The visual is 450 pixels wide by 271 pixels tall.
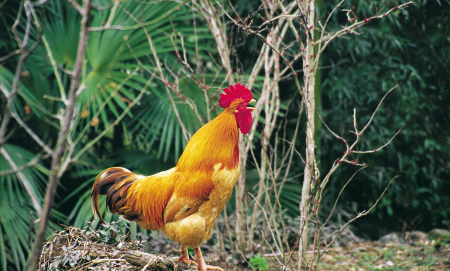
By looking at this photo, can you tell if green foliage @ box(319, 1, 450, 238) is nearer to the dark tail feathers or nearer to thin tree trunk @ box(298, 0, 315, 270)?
thin tree trunk @ box(298, 0, 315, 270)

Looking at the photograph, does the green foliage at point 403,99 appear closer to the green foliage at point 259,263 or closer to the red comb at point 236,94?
the green foliage at point 259,263

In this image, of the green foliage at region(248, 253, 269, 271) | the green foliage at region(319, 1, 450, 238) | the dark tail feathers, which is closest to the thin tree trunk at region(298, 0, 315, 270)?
the green foliage at region(248, 253, 269, 271)

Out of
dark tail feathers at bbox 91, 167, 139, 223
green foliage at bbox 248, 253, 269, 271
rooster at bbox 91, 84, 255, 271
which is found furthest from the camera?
green foliage at bbox 248, 253, 269, 271

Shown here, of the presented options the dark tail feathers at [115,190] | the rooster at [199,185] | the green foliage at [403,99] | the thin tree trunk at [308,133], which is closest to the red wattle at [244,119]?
the rooster at [199,185]

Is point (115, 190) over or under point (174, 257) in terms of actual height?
over

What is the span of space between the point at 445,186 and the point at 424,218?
540 mm

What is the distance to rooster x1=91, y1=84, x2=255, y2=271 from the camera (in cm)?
253

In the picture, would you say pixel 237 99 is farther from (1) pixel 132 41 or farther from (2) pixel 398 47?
(2) pixel 398 47

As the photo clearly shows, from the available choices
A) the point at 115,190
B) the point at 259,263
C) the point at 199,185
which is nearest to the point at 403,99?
the point at 259,263

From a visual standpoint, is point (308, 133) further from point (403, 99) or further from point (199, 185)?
point (403, 99)

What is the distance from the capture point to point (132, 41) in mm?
4035

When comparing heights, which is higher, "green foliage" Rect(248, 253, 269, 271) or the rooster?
the rooster

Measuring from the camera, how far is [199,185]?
2561 millimetres

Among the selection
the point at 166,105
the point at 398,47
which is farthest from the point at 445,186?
the point at 166,105
